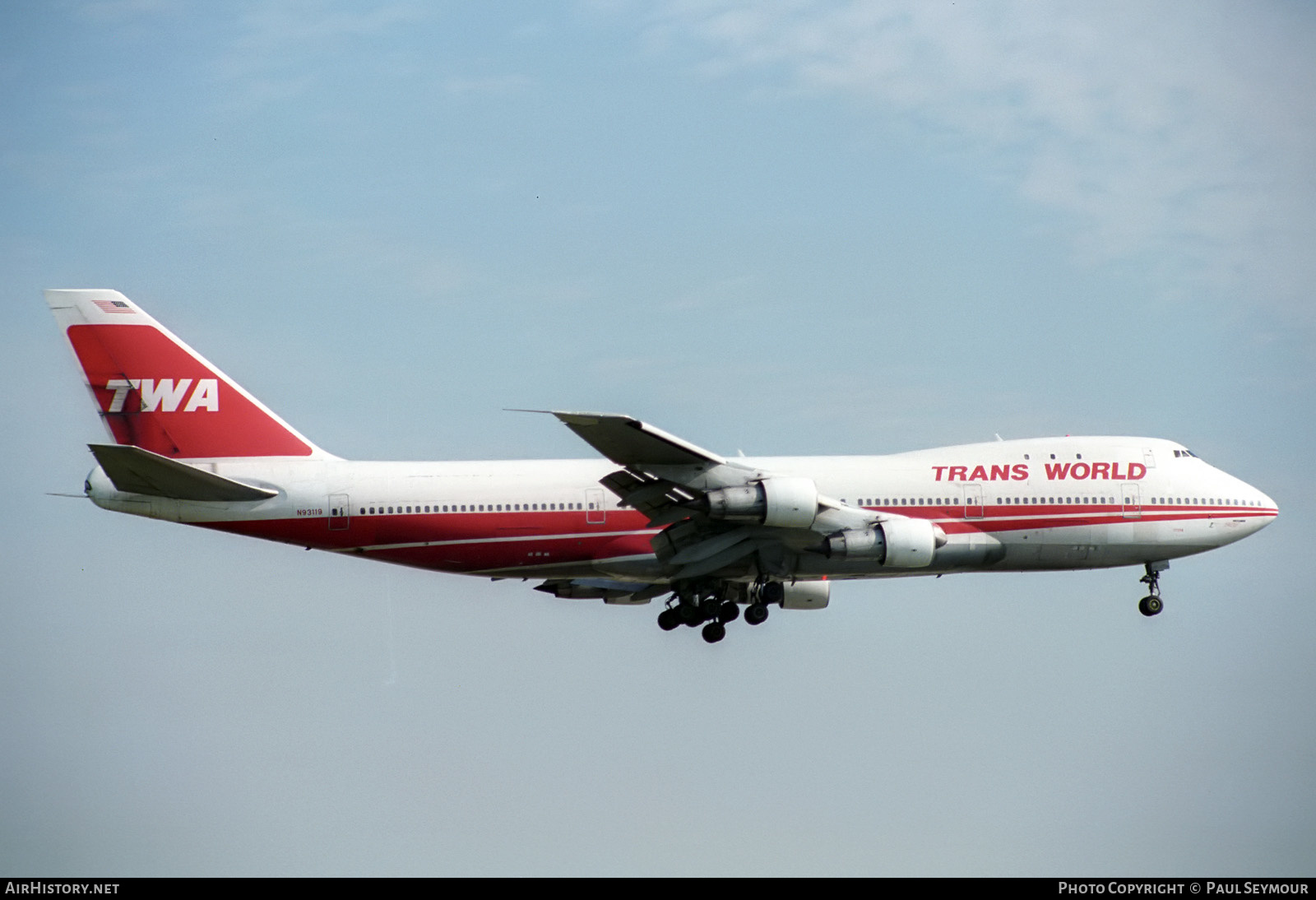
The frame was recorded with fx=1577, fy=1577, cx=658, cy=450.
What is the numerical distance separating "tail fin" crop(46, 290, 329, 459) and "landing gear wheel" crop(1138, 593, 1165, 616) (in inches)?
986

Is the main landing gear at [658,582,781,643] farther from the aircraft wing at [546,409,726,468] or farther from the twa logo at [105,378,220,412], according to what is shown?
the twa logo at [105,378,220,412]

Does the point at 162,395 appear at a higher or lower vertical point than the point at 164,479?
higher

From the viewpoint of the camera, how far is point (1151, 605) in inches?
1893

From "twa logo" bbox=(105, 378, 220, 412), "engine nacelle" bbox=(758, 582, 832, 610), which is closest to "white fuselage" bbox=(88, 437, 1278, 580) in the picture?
"twa logo" bbox=(105, 378, 220, 412)

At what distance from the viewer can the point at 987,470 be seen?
4600 cm

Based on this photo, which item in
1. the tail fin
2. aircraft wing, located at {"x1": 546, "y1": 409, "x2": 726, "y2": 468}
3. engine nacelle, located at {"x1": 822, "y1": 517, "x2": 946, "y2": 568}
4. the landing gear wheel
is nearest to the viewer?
aircraft wing, located at {"x1": 546, "y1": 409, "x2": 726, "y2": 468}

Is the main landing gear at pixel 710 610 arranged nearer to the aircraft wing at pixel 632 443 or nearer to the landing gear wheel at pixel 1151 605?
the aircraft wing at pixel 632 443

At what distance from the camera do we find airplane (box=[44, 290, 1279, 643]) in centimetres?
4272

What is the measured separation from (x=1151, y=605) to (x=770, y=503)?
48.0ft

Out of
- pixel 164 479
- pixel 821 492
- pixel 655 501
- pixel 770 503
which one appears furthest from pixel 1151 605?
pixel 164 479

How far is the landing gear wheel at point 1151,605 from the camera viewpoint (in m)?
48.1

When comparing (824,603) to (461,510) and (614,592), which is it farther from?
(461,510)

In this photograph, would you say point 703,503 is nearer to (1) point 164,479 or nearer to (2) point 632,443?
(2) point 632,443
